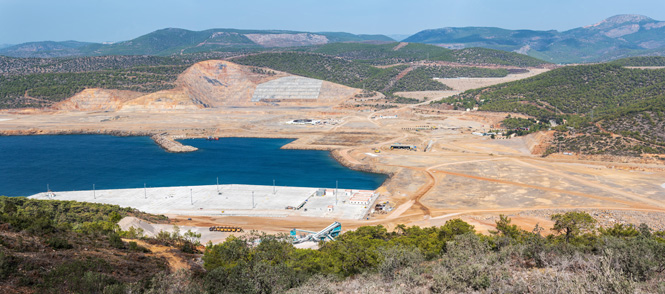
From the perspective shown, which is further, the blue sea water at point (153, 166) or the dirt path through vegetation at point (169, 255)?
the blue sea water at point (153, 166)

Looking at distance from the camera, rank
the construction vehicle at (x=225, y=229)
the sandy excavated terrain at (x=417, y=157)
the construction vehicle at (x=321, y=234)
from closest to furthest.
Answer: the construction vehicle at (x=321, y=234) → the construction vehicle at (x=225, y=229) → the sandy excavated terrain at (x=417, y=157)

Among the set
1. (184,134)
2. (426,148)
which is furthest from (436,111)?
(184,134)

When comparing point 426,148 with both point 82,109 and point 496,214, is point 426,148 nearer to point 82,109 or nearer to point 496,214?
point 496,214

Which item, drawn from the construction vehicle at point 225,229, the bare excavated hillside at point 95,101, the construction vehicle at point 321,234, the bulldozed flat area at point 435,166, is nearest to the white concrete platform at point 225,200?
the bulldozed flat area at point 435,166

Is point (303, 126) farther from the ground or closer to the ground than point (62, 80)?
closer to the ground

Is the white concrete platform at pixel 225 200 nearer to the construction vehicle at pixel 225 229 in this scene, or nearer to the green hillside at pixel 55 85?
the construction vehicle at pixel 225 229

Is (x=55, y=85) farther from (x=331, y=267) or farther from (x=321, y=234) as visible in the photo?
(x=331, y=267)

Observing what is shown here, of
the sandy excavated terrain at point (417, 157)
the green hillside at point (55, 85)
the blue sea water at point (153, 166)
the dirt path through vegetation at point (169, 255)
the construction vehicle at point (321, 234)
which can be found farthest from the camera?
the green hillside at point (55, 85)

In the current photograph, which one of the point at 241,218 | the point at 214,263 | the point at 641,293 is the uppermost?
the point at 641,293
